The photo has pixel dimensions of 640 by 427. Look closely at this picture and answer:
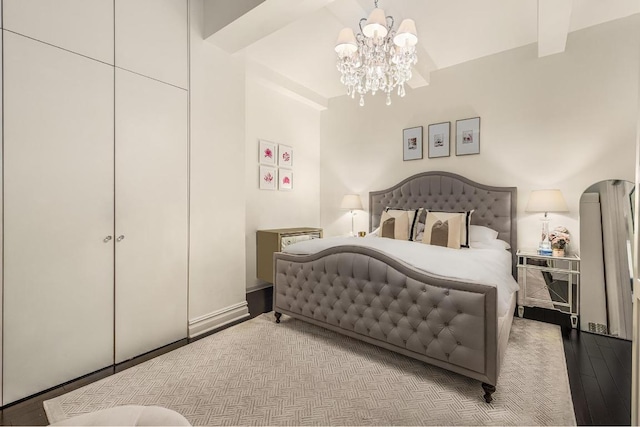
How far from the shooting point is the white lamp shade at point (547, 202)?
113 inches

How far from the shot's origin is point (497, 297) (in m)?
1.71

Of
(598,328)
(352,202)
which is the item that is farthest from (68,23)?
(598,328)

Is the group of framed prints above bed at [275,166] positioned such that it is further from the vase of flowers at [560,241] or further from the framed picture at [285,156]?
the vase of flowers at [560,241]

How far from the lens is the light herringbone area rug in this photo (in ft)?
5.28

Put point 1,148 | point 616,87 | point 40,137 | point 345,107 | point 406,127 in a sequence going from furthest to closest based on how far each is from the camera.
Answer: point 345,107
point 406,127
point 616,87
point 40,137
point 1,148

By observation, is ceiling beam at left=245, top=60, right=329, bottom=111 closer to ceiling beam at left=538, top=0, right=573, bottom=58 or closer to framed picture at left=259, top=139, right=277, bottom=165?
framed picture at left=259, top=139, right=277, bottom=165

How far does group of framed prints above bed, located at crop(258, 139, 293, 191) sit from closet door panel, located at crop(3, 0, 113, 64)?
2.14 meters

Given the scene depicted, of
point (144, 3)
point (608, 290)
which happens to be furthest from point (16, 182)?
point (608, 290)

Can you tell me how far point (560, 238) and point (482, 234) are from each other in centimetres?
68

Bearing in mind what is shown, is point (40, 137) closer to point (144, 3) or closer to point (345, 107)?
point (144, 3)

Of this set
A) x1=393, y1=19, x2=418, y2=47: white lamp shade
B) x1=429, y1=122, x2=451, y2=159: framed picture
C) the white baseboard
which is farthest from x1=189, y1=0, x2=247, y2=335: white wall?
Answer: x1=429, y1=122, x2=451, y2=159: framed picture

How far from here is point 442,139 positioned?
3783mm

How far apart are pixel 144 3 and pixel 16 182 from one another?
1599 millimetres

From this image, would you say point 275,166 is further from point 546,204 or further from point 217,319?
point 546,204
